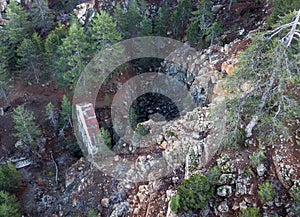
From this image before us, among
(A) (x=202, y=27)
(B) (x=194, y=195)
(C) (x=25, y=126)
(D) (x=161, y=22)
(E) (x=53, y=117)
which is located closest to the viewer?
(B) (x=194, y=195)

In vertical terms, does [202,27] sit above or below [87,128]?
above

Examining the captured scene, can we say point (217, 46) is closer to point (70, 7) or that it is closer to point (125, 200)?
point (125, 200)

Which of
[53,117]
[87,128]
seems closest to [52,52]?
[53,117]

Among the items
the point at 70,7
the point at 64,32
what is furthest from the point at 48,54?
the point at 70,7

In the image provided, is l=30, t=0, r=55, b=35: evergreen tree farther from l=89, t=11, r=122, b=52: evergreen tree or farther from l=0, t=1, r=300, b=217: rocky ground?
l=89, t=11, r=122, b=52: evergreen tree

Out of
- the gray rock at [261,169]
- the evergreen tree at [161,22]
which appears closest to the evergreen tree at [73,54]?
the evergreen tree at [161,22]

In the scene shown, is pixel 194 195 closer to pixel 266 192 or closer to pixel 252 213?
pixel 252 213
